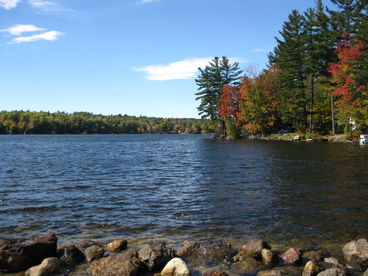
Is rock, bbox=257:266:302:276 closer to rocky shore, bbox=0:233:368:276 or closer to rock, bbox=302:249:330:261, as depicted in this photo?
rocky shore, bbox=0:233:368:276

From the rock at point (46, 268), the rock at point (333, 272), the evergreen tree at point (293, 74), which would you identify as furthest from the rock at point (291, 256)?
the evergreen tree at point (293, 74)

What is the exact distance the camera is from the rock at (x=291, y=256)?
24.9ft

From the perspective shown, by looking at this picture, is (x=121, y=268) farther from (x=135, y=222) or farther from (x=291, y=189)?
(x=291, y=189)

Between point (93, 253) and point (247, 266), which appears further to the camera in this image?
point (93, 253)

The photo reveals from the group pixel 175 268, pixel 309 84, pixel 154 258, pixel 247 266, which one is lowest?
pixel 247 266

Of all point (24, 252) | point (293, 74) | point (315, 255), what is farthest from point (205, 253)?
point (293, 74)

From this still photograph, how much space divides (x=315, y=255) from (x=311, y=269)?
115 cm

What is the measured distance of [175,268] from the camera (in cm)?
708

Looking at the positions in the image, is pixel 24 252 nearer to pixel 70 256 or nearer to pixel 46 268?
pixel 46 268

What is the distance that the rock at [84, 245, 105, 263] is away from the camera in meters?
7.87

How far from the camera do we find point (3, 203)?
13.9m

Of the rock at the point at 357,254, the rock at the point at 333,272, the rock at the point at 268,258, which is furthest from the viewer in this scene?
the rock at the point at 268,258

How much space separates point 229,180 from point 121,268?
13.1 meters

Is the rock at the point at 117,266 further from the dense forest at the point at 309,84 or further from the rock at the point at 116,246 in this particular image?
the dense forest at the point at 309,84
